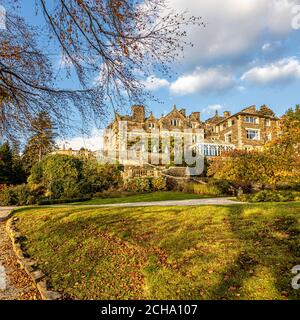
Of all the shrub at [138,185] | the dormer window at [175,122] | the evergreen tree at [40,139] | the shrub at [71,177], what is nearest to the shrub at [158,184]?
the shrub at [138,185]

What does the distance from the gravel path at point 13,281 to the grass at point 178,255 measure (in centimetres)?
41

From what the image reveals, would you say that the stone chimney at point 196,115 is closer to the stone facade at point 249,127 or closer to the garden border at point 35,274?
the stone facade at point 249,127

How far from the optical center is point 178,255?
17.6 feet

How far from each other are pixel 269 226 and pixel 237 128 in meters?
43.2

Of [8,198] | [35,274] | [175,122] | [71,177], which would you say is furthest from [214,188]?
[175,122]

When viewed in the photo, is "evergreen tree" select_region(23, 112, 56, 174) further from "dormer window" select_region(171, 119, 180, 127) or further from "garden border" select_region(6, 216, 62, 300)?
"dormer window" select_region(171, 119, 180, 127)

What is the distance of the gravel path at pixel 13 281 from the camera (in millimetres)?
4812

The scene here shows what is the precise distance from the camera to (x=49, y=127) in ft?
23.1

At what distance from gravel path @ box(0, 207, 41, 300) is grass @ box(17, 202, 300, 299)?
0.41 metres

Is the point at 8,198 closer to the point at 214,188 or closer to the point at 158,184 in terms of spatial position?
the point at 158,184

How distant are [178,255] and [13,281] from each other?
11.4ft

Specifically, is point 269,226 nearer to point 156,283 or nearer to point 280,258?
point 280,258

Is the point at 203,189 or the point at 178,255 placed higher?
the point at 203,189

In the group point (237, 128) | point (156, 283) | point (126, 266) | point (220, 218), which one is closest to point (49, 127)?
point (126, 266)
